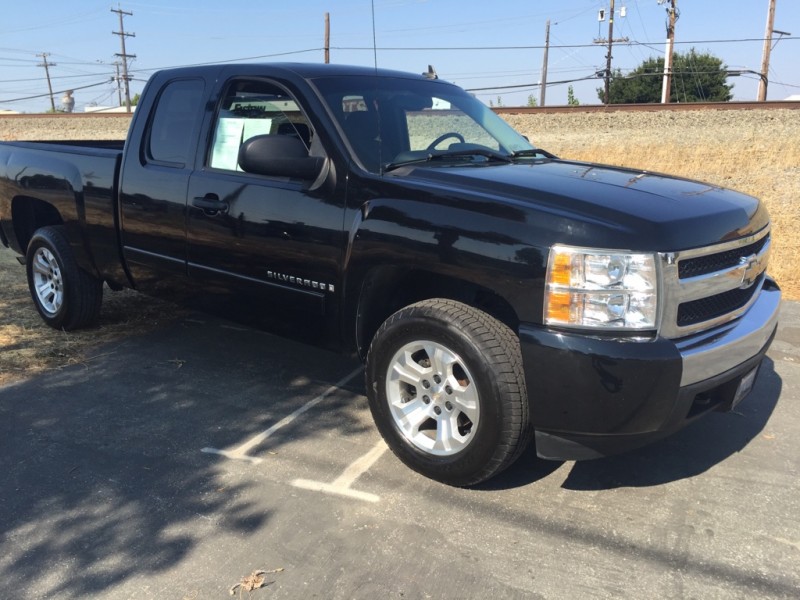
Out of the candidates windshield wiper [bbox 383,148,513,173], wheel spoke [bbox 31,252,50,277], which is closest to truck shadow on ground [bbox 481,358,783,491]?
windshield wiper [bbox 383,148,513,173]

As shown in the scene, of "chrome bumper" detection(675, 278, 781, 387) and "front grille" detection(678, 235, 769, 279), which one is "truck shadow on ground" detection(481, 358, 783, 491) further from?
"front grille" detection(678, 235, 769, 279)

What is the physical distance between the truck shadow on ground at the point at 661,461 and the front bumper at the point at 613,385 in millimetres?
525

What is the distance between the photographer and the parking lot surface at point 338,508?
2.71 m

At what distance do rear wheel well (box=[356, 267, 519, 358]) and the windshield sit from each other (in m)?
0.58

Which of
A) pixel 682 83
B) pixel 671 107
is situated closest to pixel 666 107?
pixel 671 107

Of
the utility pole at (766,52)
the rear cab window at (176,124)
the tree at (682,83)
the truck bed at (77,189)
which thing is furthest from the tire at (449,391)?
the tree at (682,83)

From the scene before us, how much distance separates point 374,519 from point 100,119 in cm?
4122

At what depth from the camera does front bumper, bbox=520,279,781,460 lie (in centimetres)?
279

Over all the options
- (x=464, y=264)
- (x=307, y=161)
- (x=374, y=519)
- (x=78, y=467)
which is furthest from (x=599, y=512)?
(x=78, y=467)

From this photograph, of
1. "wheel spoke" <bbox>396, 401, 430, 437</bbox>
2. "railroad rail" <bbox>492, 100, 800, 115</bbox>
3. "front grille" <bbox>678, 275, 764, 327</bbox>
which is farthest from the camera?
"railroad rail" <bbox>492, 100, 800, 115</bbox>

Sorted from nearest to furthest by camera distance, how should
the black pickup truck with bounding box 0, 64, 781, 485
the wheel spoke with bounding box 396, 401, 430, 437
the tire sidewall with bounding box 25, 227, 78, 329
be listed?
the black pickup truck with bounding box 0, 64, 781, 485 → the wheel spoke with bounding box 396, 401, 430, 437 → the tire sidewall with bounding box 25, 227, 78, 329

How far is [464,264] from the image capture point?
3107mm

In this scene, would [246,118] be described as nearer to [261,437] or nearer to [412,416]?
[261,437]

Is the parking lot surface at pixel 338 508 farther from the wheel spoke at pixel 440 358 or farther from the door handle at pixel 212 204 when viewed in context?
the door handle at pixel 212 204
